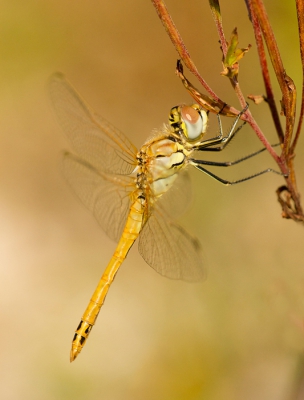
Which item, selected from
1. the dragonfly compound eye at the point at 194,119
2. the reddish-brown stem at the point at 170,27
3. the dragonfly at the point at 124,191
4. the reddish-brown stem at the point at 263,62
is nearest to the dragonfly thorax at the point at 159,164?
the dragonfly at the point at 124,191

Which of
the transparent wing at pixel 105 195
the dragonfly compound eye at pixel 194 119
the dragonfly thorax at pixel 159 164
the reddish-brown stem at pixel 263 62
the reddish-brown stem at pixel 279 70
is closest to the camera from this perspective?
the reddish-brown stem at pixel 279 70

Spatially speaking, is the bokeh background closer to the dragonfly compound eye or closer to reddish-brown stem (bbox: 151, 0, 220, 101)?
the dragonfly compound eye

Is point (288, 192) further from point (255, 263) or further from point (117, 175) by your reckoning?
point (255, 263)

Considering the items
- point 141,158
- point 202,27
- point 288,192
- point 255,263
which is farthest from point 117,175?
point 202,27

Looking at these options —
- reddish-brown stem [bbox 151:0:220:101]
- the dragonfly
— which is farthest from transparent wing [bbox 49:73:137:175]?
reddish-brown stem [bbox 151:0:220:101]

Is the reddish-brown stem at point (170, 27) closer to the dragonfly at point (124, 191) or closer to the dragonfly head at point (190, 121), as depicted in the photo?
the dragonfly head at point (190, 121)

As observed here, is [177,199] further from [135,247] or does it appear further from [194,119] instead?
[135,247]
